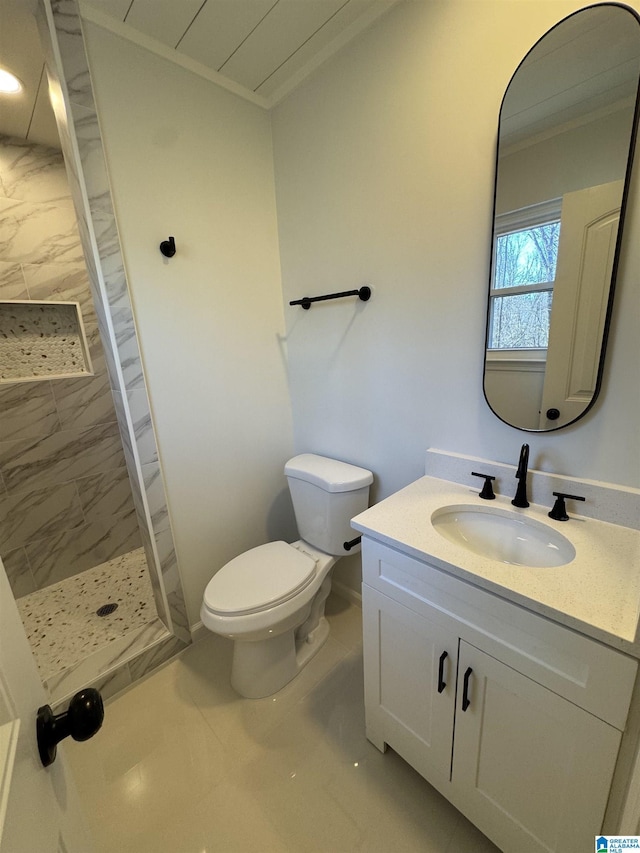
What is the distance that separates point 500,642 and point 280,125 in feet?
6.89

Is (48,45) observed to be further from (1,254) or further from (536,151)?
(536,151)

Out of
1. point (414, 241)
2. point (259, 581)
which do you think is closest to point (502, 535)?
point (259, 581)

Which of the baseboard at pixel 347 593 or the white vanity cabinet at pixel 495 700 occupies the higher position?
the white vanity cabinet at pixel 495 700

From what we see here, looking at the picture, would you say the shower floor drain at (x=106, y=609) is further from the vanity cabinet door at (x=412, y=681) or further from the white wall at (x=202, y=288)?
the vanity cabinet door at (x=412, y=681)

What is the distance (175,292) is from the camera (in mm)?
1468

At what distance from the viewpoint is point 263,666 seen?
1.45 m

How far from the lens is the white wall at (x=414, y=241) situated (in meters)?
1.00

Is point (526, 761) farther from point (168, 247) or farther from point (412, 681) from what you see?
point (168, 247)

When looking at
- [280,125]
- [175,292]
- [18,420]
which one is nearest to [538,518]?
[175,292]

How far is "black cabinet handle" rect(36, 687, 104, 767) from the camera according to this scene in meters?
0.46

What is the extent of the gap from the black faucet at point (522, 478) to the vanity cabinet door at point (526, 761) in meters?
0.46
